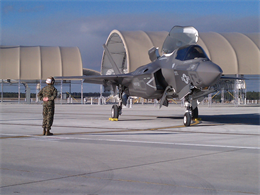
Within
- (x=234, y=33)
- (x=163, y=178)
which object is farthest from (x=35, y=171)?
(x=234, y=33)

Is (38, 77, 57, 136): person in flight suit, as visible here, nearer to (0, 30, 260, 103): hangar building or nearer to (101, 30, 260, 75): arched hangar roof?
(0, 30, 260, 103): hangar building

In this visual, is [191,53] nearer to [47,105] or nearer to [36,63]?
[47,105]

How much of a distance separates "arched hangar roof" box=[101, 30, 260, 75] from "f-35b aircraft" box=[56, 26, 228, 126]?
23.8 meters

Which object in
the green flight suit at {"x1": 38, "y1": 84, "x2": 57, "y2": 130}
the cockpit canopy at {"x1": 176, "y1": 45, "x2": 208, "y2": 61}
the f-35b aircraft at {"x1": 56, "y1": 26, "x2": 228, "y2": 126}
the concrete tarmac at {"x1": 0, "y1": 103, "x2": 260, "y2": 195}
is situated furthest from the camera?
the cockpit canopy at {"x1": 176, "y1": 45, "x2": 208, "y2": 61}

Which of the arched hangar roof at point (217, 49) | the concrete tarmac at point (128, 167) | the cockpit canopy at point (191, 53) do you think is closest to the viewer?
the concrete tarmac at point (128, 167)

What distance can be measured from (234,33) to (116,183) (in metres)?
46.8

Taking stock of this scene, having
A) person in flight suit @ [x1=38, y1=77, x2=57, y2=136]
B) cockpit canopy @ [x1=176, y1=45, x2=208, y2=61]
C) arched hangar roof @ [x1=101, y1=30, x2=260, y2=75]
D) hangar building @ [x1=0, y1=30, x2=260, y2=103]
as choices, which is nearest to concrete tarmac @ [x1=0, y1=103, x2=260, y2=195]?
person in flight suit @ [x1=38, y1=77, x2=57, y2=136]

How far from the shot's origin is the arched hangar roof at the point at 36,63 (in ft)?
153

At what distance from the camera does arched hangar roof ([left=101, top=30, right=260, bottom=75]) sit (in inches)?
1612

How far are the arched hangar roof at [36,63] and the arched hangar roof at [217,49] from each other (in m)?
7.88

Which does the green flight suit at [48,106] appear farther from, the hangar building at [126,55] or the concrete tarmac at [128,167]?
the hangar building at [126,55]

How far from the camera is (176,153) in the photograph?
6.57m

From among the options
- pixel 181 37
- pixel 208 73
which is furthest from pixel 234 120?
pixel 208 73

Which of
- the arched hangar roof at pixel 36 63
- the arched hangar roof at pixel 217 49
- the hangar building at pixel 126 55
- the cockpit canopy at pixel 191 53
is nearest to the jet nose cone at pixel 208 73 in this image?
the cockpit canopy at pixel 191 53
